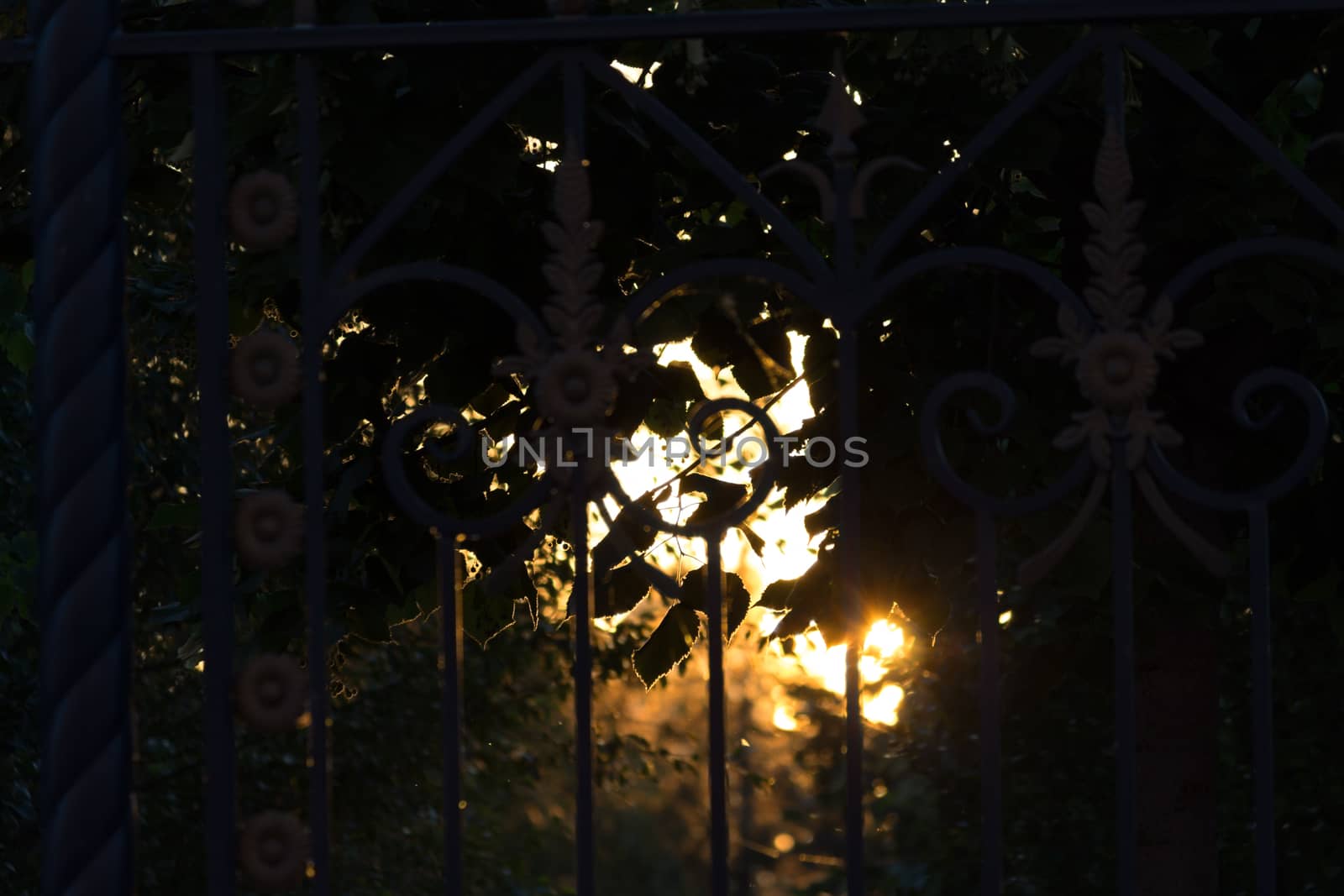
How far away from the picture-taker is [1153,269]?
421 cm

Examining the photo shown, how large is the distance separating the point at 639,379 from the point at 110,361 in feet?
4.60

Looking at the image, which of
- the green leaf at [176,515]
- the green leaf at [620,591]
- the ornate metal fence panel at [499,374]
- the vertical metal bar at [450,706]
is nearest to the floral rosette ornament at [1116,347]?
the ornate metal fence panel at [499,374]

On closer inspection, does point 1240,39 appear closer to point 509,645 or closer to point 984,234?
point 984,234

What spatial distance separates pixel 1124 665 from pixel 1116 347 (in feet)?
1.51

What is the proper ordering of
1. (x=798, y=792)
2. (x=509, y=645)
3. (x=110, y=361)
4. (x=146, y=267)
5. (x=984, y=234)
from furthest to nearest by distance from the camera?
(x=798, y=792), (x=509, y=645), (x=146, y=267), (x=984, y=234), (x=110, y=361)

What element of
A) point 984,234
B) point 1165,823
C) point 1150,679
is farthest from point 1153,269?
point 1165,823

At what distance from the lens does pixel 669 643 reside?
3742mm

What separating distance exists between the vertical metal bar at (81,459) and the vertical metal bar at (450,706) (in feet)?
1.70

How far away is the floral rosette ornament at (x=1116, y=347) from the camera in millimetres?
2234

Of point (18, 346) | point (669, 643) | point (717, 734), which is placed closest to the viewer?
point (717, 734)

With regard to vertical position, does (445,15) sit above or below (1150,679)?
above

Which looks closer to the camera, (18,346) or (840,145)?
(840,145)

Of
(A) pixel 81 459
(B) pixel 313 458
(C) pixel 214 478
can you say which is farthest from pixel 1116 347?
(A) pixel 81 459

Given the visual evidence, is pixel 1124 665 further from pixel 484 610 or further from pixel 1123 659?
pixel 484 610
